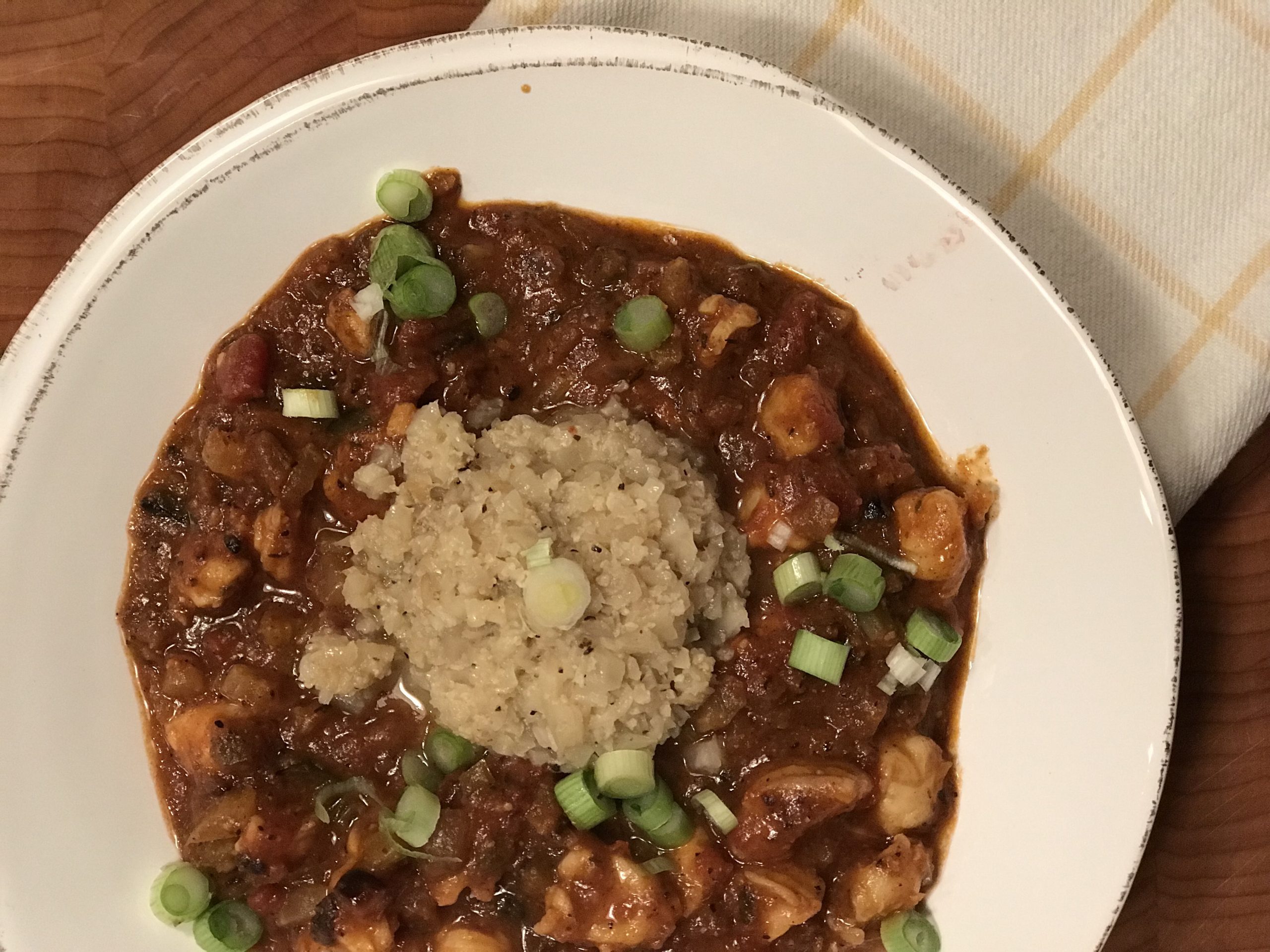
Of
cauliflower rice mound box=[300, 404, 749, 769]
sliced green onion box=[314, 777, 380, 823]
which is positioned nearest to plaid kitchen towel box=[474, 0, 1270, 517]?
cauliflower rice mound box=[300, 404, 749, 769]

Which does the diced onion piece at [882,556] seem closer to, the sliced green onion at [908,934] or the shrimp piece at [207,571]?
the sliced green onion at [908,934]

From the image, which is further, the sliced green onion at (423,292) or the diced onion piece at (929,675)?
the diced onion piece at (929,675)

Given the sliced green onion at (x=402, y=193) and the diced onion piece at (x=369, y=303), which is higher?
the sliced green onion at (x=402, y=193)

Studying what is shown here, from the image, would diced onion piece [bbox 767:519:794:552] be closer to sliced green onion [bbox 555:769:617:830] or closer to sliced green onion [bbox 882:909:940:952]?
sliced green onion [bbox 555:769:617:830]

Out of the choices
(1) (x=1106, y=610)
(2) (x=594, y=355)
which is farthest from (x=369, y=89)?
(1) (x=1106, y=610)

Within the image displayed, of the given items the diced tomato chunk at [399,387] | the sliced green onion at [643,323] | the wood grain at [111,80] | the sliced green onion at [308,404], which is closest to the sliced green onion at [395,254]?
the diced tomato chunk at [399,387]

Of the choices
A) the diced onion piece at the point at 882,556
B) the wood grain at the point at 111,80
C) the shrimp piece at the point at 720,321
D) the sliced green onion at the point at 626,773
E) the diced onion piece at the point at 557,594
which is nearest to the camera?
the diced onion piece at the point at 557,594
